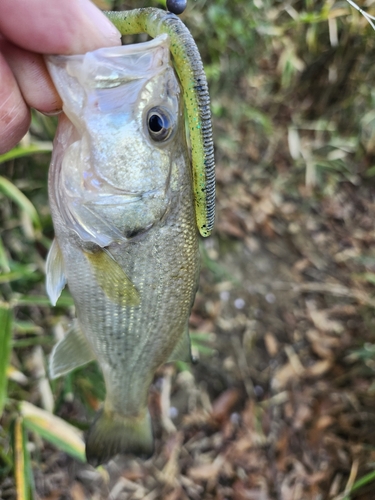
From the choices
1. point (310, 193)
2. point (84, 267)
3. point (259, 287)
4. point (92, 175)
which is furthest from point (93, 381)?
point (310, 193)

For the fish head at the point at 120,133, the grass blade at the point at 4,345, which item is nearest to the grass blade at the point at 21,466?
the grass blade at the point at 4,345

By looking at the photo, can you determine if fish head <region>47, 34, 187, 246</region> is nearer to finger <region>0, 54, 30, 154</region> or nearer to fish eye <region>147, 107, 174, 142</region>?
fish eye <region>147, 107, 174, 142</region>

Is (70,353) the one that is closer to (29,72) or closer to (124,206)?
(124,206)

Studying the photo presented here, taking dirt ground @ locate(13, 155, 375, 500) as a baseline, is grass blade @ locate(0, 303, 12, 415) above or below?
above

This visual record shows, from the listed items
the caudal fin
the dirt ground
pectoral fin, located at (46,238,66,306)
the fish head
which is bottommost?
the dirt ground

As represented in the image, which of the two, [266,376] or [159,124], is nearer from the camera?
[159,124]

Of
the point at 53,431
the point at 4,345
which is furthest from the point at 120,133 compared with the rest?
the point at 53,431

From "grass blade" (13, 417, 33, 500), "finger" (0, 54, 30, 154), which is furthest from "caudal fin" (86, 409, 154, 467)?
"finger" (0, 54, 30, 154)
